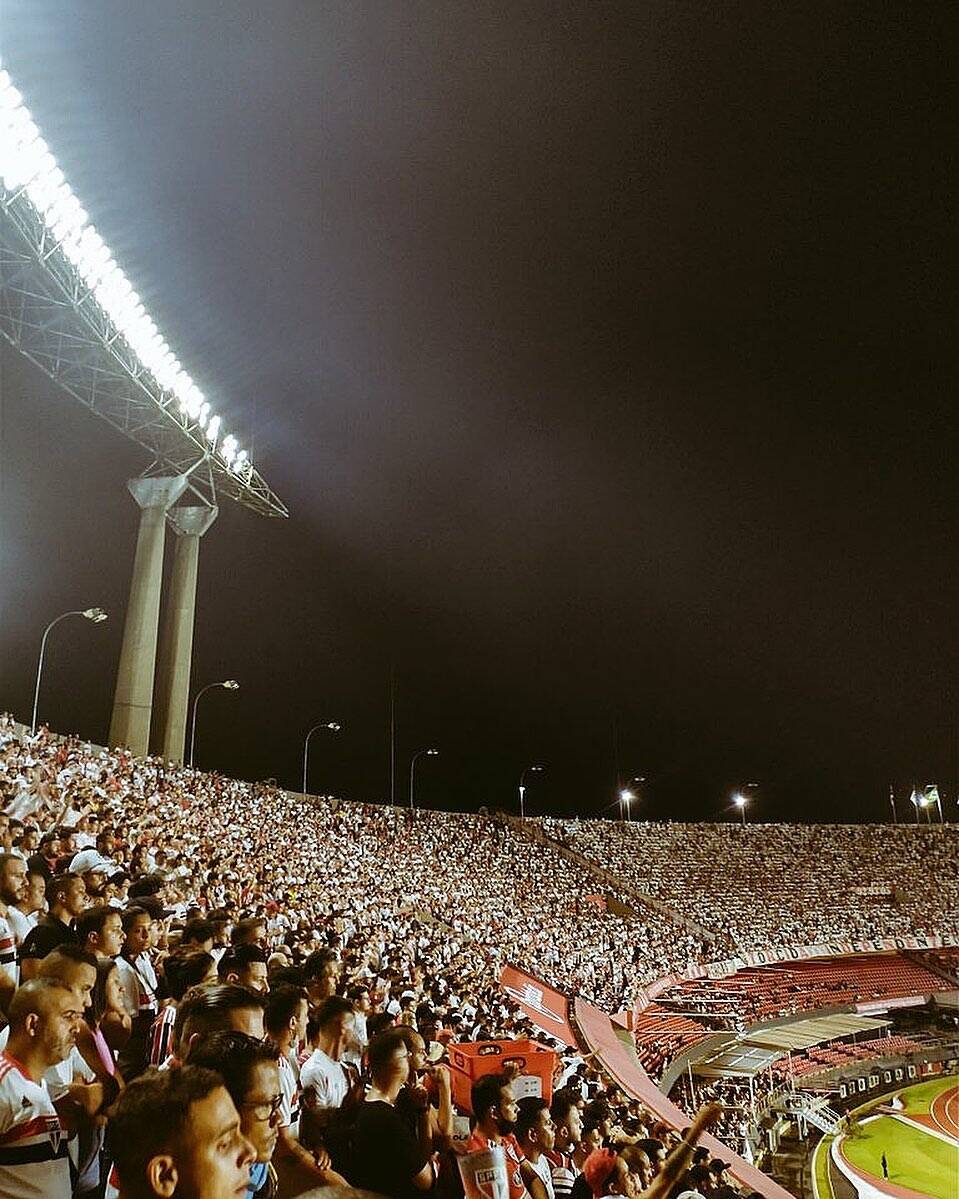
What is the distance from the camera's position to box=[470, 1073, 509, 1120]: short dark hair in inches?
161

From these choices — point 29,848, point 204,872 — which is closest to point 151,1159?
point 29,848

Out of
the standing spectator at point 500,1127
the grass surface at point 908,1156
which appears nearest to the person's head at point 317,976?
the standing spectator at point 500,1127

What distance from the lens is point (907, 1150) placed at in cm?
2367

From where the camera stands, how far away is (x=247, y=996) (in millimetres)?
3641

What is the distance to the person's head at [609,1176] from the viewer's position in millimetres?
5102

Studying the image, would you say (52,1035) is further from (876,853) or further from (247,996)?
(876,853)

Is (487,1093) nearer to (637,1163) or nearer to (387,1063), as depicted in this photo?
(387,1063)

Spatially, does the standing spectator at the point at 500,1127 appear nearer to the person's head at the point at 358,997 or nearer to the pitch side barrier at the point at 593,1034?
the person's head at the point at 358,997

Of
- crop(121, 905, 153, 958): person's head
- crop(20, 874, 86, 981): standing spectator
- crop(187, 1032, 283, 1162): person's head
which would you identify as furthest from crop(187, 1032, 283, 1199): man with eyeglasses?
crop(121, 905, 153, 958): person's head

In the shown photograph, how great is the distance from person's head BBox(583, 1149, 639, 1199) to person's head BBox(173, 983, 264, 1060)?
2.80m

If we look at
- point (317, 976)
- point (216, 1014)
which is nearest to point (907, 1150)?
point (317, 976)

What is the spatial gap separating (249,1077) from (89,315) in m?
23.3

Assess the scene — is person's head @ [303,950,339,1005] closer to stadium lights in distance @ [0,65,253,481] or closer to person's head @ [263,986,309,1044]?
person's head @ [263,986,309,1044]

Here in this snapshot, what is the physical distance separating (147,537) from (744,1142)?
2540 cm
